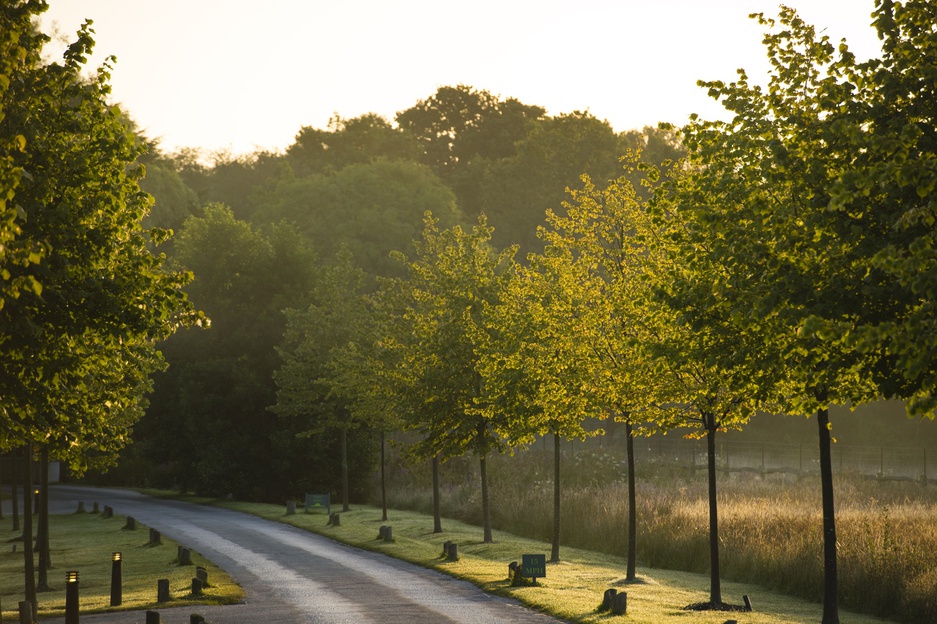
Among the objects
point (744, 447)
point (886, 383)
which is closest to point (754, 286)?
point (886, 383)

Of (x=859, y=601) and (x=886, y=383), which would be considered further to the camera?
(x=859, y=601)

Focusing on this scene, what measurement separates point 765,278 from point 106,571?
2160cm

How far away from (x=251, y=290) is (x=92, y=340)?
44307 millimetres

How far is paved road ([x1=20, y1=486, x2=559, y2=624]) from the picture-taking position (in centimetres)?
1938

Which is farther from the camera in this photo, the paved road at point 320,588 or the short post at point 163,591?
the short post at point 163,591

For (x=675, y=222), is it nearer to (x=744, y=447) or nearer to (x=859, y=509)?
(x=859, y=509)

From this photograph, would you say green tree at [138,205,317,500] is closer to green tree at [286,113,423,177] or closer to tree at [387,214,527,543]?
tree at [387,214,527,543]

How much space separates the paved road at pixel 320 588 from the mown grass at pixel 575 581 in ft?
2.04

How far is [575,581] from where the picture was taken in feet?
80.9

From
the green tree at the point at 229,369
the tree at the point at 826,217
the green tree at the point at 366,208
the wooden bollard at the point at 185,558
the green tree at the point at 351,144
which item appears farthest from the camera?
the green tree at the point at 351,144

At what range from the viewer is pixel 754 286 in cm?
1444

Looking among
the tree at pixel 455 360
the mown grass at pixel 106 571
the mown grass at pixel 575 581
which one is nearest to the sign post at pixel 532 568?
the mown grass at pixel 575 581

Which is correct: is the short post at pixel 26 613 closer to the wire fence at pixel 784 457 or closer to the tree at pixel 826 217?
the tree at pixel 826 217

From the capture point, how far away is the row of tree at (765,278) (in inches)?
480
